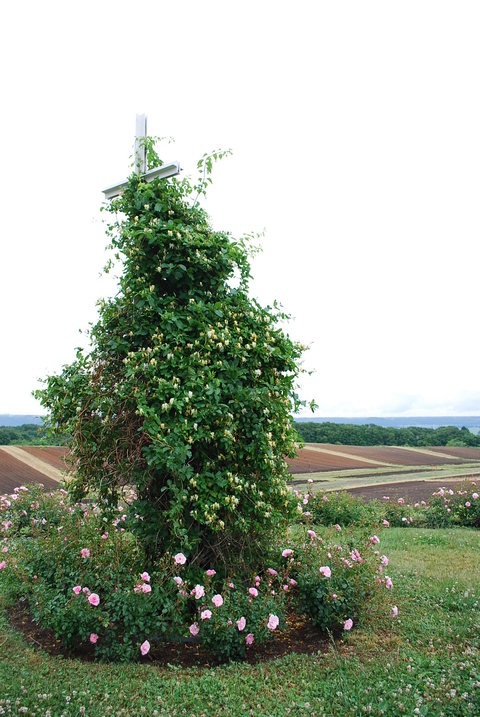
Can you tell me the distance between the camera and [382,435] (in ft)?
133

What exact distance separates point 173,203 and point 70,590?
149 inches

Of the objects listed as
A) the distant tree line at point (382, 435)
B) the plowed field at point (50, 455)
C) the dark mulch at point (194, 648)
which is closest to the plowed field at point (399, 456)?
the distant tree line at point (382, 435)

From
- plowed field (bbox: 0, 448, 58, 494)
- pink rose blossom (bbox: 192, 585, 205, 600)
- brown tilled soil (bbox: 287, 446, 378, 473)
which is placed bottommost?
brown tilled soil (bbox: 287, 446, 378, 473)

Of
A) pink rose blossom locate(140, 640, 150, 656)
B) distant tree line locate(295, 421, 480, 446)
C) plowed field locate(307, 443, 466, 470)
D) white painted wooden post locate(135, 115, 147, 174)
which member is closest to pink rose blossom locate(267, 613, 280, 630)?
pink rose blossom locate(140, 640, 150, 656)

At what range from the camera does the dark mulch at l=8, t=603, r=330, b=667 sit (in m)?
4.39

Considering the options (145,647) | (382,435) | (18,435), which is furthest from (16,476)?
(382,435)

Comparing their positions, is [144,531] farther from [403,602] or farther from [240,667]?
[403,602]

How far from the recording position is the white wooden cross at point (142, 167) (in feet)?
17.9

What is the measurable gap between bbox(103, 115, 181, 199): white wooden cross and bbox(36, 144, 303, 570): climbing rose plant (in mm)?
121

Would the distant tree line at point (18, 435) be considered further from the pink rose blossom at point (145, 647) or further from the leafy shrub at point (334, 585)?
the pink rose blossom at point (145, 647)

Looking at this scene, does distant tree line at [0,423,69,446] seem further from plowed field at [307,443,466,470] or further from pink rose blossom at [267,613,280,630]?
pink rose blossom at [267,613,280,630]

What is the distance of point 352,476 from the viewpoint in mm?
20938

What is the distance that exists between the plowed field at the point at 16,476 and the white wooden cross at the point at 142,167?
1012cm

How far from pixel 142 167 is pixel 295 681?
5.16 meters
